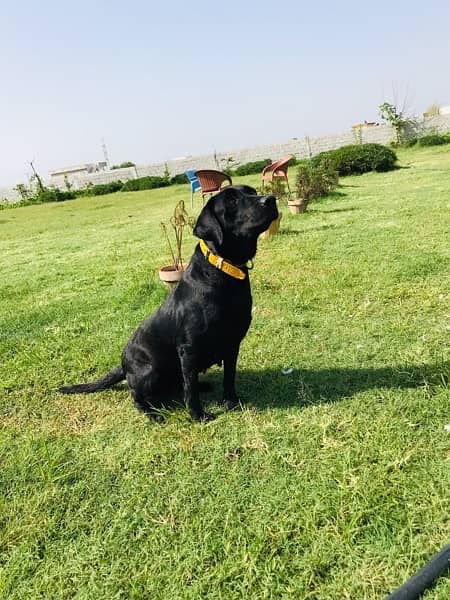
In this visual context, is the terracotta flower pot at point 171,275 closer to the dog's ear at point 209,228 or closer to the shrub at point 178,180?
the dog's ear at point 209,228

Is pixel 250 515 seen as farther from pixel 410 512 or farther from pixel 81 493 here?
pixel 81 493

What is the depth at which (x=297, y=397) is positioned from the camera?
3.08 metres

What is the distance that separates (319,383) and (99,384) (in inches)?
61.7

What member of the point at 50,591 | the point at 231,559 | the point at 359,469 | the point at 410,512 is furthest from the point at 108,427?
the point at 410,512

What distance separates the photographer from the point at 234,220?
2.62 m

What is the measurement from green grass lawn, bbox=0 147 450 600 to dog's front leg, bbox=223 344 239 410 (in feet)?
0.38

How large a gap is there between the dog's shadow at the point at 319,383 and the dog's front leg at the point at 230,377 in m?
0.10

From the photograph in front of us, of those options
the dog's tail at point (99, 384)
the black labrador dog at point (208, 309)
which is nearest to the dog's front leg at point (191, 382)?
the black labrador dog at point (208, 309)

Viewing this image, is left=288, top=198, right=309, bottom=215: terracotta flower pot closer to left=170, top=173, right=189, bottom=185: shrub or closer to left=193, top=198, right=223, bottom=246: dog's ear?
left=193, top=198, right=223, bottom=246: dog's ear

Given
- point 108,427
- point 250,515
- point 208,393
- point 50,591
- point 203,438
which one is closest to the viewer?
point 50,591

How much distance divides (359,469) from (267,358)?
1.48 m

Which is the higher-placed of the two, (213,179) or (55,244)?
(213,179)

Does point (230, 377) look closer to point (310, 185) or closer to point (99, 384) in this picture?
point (99, 384)

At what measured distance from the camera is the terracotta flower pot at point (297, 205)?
31.6 feet
